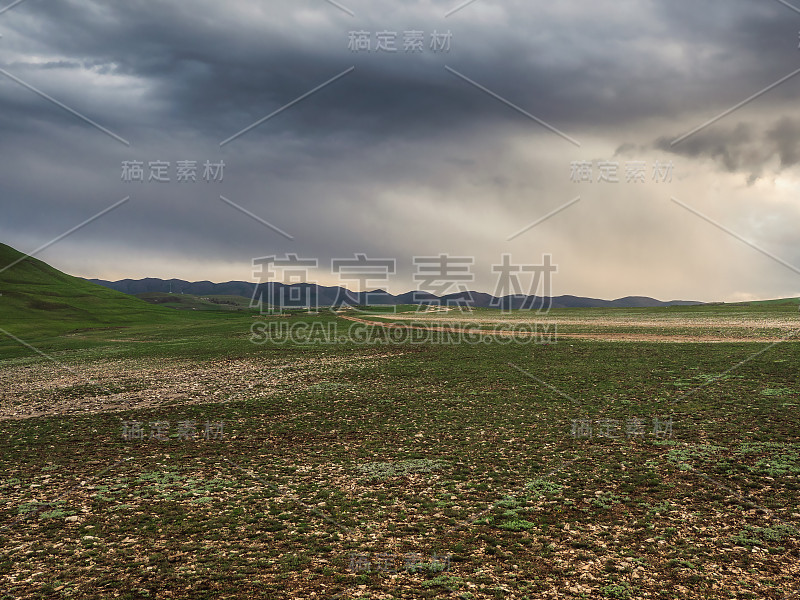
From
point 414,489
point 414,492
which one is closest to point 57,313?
point 414,489

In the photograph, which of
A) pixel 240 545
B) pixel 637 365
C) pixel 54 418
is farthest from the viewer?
pixel 637 365

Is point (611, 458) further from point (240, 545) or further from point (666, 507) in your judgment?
point (240, 545)

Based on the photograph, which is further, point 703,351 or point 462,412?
point 703,351

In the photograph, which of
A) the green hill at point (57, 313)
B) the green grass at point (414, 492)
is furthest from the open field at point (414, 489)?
the green hill at point (57, 313)

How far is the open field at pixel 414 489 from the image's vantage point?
10.8 m

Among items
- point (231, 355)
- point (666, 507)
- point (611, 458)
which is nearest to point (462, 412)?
point (611, 458)

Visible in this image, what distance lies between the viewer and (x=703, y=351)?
45.5m

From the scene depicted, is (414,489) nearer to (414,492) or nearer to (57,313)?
(414,492)

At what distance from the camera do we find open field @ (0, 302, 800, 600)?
427 inches

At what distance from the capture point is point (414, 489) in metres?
15.9

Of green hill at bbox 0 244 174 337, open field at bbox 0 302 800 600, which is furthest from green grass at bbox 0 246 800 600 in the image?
green hill at bbox 0 244 174 337

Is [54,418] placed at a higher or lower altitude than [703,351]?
lower

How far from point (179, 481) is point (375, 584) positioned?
1058 cm

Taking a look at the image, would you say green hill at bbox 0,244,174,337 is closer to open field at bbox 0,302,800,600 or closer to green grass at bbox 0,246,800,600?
open field at bbox 0,302,800,600
